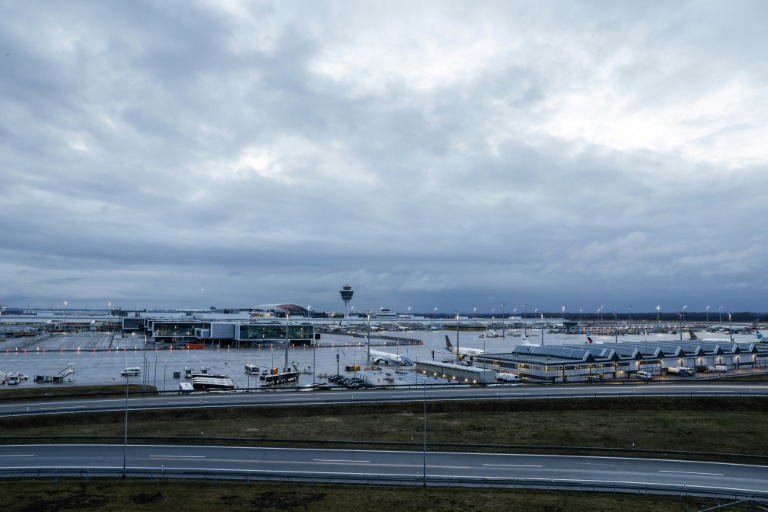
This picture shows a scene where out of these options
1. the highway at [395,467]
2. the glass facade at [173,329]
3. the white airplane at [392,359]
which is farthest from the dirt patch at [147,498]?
the glass facade at [173,329]

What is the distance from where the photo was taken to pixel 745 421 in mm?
55750

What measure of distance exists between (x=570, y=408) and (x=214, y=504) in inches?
1800

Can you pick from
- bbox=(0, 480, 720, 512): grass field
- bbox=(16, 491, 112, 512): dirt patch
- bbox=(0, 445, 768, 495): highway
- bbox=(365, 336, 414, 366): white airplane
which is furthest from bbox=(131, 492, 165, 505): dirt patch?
bbox=(365, 336, 414, 366): white airplane

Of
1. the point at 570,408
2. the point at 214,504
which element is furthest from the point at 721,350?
the point at 214,504

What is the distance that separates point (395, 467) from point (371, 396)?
82.6 ft

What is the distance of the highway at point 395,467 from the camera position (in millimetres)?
37312

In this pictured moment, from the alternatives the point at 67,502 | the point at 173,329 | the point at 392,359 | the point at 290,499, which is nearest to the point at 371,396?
the point at 290,499

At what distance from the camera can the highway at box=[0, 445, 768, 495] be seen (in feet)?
122

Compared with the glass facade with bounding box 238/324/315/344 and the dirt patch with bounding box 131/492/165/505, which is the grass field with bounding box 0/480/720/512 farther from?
the glass facade with bounding box 238/324/315/344

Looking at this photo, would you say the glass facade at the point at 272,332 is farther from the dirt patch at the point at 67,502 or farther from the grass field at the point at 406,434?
the dirt patch at the point at 67,502

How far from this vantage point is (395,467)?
Answer: 4094 cm

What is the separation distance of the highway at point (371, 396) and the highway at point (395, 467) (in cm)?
1458

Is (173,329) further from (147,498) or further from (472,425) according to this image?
(147,498)

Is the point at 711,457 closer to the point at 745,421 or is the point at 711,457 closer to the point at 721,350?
the point at 745,421
